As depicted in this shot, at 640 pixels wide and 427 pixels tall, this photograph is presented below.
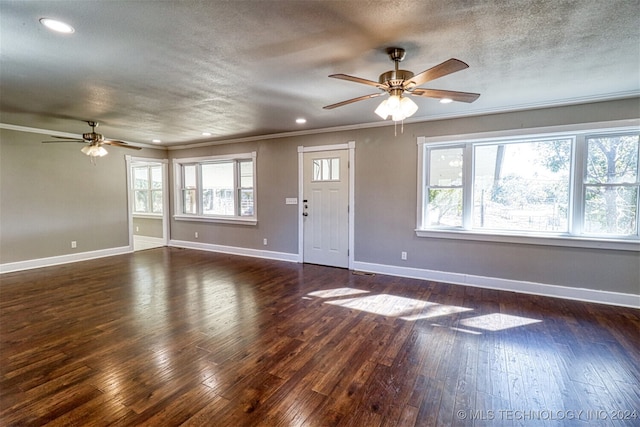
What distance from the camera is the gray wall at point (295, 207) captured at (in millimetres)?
3820

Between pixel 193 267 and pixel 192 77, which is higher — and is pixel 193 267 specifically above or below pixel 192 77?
below

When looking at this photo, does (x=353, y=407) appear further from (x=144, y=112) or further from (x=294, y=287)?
(x=144, y=112)

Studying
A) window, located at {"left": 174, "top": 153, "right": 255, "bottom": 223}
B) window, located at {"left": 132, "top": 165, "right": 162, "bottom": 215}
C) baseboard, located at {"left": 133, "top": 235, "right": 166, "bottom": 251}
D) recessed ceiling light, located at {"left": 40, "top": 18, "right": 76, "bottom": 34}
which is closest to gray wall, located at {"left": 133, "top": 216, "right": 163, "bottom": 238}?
baseboard, located at {"left": 133, "top": 235, "right": 166, "bottom": 251}

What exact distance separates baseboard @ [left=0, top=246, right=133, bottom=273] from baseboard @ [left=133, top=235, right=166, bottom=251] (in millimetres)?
781

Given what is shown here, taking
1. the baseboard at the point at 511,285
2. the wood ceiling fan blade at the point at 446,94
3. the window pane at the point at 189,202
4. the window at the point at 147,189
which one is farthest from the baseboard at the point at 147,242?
the wood ceiling fan blade at the point at 446,94

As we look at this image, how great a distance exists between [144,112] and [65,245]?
3.44m

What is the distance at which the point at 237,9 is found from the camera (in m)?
1.87

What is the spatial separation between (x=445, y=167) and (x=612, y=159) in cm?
187

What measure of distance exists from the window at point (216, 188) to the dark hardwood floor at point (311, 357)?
273 cm

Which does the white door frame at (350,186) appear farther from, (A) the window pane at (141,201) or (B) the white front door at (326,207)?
(A) the window pane at (141,201)

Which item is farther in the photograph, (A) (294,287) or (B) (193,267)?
(B) (193,267)

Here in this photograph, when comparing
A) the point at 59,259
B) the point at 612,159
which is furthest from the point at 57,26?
the point at 612,159

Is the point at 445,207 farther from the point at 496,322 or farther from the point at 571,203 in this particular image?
Answer: the point at 496,322

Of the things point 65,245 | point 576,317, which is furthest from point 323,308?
point 65,245
